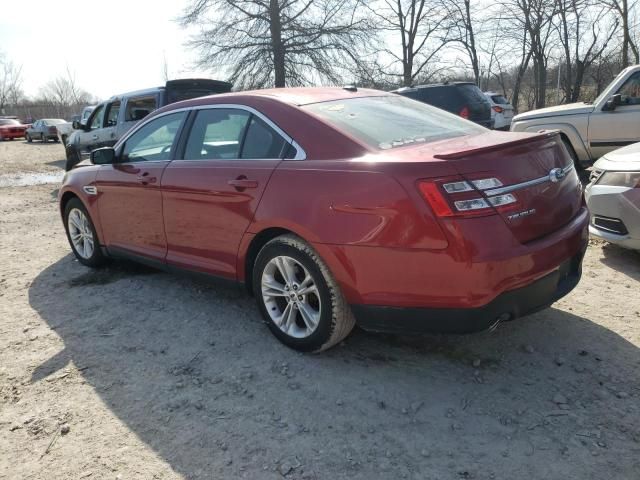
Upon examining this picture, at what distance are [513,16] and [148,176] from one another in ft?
85.9

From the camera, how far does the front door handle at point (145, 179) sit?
4144 millimetres

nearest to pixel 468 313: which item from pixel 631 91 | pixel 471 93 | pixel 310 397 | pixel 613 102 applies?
pixel 310 397

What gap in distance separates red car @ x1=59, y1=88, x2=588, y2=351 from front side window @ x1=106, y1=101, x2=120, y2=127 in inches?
264

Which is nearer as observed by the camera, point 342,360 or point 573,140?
point 342,360

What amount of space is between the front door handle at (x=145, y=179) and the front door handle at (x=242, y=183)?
39.2 inches

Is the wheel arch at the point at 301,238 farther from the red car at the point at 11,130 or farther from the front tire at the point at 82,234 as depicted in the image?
the red car at the point at 11,130

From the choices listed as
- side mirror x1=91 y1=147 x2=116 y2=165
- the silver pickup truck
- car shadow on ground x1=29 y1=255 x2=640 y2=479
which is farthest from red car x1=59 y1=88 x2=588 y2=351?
the silver pickup truck

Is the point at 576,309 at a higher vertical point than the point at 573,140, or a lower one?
lower

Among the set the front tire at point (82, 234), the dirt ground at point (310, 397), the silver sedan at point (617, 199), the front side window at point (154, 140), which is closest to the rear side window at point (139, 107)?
the front tire at point (82, 234)

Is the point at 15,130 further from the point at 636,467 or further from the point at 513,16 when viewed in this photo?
the point at 636,467

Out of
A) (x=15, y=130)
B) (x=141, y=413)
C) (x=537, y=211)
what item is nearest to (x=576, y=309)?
(x=537, y=211)

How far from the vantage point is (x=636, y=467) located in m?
2.21

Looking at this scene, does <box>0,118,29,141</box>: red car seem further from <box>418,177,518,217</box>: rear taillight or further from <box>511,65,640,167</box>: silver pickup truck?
<box>418,177,518,217</box>: rear taillight

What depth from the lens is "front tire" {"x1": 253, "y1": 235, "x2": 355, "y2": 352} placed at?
303 cm
